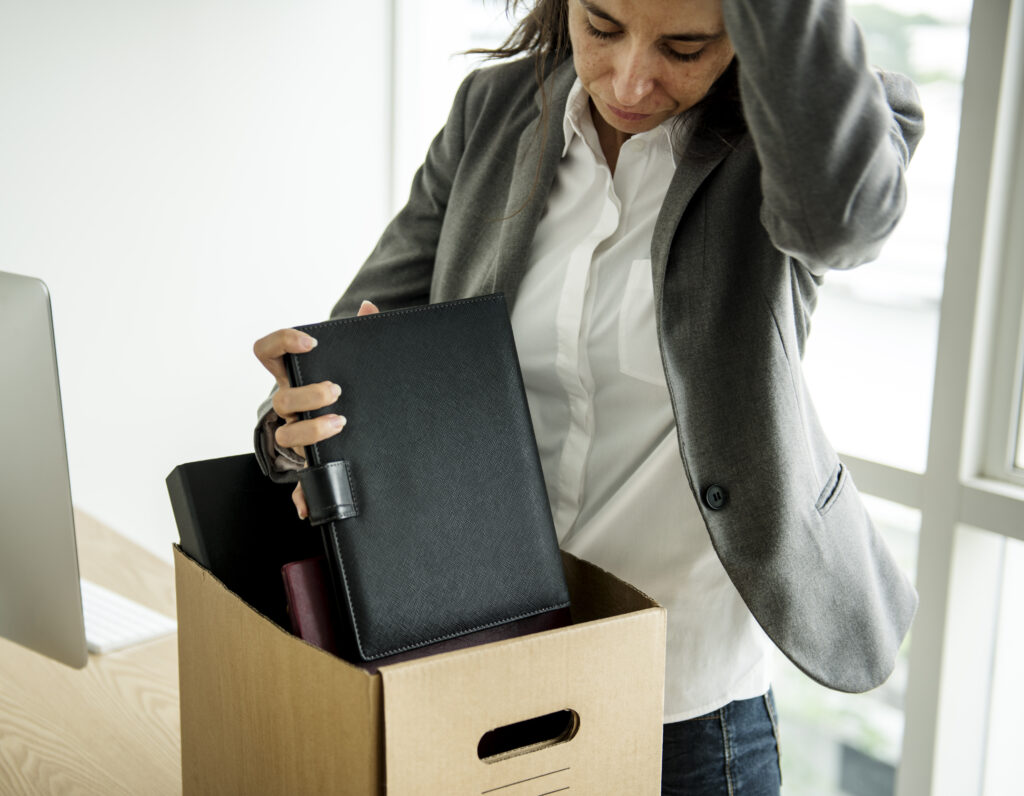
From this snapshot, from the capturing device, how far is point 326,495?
31.1 inches

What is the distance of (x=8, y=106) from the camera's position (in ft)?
6.90

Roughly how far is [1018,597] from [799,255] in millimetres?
1067

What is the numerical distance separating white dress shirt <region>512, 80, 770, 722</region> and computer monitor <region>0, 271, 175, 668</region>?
1.61 ft

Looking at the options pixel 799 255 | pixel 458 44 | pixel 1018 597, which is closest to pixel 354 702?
pixel 799 255

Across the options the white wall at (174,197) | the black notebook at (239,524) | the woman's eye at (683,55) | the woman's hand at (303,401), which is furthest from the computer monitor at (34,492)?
the white wall at (174,197)

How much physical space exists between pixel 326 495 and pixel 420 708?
0.20 metres

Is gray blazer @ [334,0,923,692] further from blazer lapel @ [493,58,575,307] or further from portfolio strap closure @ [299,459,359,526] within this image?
portfolio strap closure @ [299,459,359,526]

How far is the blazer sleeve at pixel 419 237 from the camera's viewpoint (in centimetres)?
121

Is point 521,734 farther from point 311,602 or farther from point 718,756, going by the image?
point 718,756

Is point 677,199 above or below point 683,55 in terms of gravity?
below

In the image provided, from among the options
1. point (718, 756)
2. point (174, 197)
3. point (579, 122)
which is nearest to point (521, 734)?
point (718, 756)

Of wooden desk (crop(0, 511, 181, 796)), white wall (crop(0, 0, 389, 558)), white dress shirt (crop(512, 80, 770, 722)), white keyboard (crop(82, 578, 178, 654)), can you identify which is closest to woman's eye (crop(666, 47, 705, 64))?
white dress shirt (crop(512, 80, 770, 722))

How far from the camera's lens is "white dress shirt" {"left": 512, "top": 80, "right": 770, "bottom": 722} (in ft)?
3.47

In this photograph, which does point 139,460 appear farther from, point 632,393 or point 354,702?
point 354,702
